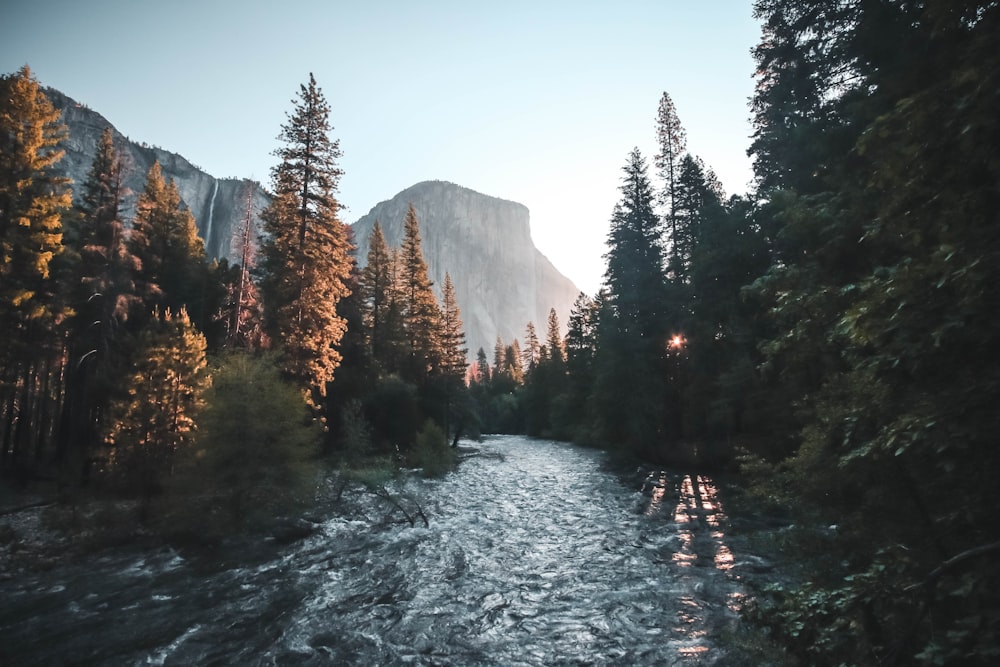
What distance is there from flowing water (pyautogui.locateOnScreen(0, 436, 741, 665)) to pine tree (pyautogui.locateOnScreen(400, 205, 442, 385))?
1021 inches

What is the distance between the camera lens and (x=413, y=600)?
947 centimetres

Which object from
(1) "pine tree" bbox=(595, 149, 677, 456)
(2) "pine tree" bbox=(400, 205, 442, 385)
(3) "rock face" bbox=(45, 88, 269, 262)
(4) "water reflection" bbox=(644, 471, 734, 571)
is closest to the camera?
(4) "water reflection" bbox=(644, 471, 734, 571)

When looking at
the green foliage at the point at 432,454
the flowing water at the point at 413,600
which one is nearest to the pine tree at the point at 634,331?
the green foliage at the point at 432,454

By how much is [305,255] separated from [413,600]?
1674 cm

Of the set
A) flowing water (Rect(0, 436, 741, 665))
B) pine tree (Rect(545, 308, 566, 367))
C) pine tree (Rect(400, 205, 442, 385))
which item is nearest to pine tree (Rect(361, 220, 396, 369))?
pine tree (Rect(400, 205, 442, 385))

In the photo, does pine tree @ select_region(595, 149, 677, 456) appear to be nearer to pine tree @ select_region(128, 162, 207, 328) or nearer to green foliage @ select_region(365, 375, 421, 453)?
green foliage @ select_region(365, 375, 421, 453)

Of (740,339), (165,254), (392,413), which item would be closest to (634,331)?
(740,339)

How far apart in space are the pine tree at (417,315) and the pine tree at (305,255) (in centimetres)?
1892

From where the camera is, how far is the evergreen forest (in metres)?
3.93

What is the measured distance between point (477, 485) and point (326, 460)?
28.4ft

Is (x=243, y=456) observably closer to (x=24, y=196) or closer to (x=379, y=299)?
(x=24, y=196)

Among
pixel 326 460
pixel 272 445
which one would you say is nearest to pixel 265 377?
pixel 272 445

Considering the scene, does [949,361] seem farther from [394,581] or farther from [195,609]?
[195,609]

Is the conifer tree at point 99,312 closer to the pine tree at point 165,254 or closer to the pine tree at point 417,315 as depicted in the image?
the pine tree at point 165,254
